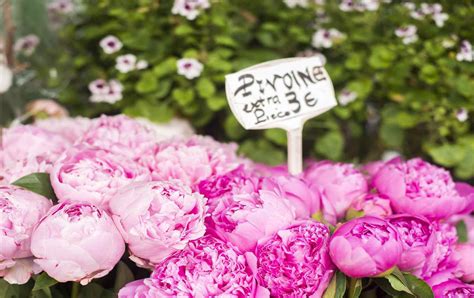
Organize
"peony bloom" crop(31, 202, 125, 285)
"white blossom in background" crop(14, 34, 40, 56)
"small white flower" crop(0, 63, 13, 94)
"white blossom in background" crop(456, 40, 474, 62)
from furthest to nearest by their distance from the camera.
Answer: "white blossom in background" crop(14, 34, 40, 56)
"small white flower" crop(0, 63, 13, 94)
"white blossom in background" crop(456, 40, 474, 62)
"peony bloom" crop(31, 202, 125, 285)

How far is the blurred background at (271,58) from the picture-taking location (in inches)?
43.8

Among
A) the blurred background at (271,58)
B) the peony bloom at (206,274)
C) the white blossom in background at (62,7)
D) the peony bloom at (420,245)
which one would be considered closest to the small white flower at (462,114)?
the blurred background at (271,58)

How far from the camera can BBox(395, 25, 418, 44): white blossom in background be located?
3.64ft

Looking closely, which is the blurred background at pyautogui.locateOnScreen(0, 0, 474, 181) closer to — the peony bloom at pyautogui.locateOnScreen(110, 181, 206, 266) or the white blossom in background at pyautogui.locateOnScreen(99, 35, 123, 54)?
the white blossom in background at pyautogui.locateOnScreen(99, 35, 123, 54)

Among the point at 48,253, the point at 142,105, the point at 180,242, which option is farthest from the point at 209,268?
the point at 142,105

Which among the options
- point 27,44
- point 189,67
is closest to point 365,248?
point 189,67

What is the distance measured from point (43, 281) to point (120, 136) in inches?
10.1

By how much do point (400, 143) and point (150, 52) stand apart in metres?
0.55

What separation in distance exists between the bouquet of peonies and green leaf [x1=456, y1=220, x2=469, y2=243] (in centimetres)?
2

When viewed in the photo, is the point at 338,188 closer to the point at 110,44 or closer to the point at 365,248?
the point at 365,248

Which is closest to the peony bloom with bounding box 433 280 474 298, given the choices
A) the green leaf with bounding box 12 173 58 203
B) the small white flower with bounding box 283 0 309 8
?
the green leaf with bounding box 12 173 58 203

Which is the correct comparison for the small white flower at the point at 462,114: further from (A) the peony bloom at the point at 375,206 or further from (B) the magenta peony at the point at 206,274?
(B) the magenta peony at the point at 206,274

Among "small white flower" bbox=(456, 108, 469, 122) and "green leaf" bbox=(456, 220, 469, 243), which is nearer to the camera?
"green leaf" bbox=(456, 220, 469, 243)

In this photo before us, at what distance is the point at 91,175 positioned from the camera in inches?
27.6
